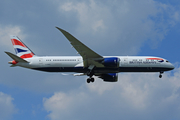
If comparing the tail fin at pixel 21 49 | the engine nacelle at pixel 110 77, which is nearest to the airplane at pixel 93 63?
the tail fin at pixel 21 49

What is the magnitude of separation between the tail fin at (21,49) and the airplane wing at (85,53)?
1225 centimetres

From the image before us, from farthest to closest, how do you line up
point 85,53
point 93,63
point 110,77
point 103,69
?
point 110,77, point 103,69, point 93,63, point 85,53

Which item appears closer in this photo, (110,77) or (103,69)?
(103,69)

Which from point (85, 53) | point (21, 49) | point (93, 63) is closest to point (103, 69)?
point (93, 63)

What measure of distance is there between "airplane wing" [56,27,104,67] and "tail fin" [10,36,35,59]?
40.2ft

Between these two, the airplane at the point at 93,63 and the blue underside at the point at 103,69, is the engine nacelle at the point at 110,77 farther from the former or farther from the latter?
the blue underside at the point at 103,69

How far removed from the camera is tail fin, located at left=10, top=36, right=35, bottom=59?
205ft

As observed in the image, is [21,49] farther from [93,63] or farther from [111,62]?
[111,62]

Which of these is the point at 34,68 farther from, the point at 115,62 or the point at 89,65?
the point at 115,62

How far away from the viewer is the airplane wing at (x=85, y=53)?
51.1 metres

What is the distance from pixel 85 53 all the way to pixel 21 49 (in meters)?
15.4

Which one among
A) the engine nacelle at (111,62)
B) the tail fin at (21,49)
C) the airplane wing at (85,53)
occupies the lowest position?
the engine nacelle at (111,62)

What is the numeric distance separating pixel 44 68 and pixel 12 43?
10.5 m

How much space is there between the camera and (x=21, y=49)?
63406mm
